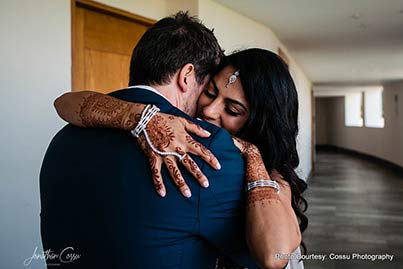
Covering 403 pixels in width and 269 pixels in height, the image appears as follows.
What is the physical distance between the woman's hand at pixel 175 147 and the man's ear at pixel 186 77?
129 millimetres

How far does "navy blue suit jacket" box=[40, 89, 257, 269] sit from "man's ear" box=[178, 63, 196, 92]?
8cm

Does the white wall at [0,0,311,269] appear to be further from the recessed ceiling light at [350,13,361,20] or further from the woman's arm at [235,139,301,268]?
the recessed ceiling light at [350,13,361,20]

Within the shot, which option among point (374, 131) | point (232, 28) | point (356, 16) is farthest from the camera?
point (374, 131)

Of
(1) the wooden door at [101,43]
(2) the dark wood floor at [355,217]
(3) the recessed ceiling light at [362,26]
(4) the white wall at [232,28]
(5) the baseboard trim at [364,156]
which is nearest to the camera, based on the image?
(1) the wooden door at [101,43]

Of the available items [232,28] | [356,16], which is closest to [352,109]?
[356,16]

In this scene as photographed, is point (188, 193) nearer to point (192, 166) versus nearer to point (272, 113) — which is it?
point (192, 166)

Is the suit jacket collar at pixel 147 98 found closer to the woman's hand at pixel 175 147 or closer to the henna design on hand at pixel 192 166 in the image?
the woman's hand at pixel 175 147

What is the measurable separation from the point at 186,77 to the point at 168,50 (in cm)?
8

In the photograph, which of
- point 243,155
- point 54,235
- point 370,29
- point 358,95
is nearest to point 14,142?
point 54,235

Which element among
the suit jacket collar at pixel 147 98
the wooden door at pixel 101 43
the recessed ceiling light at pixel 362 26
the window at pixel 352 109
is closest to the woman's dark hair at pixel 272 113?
the suit jacket collar at pixel 147 98

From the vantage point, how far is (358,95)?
1639 centimetres

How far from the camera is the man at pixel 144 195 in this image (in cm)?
80

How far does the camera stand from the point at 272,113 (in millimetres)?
1104
